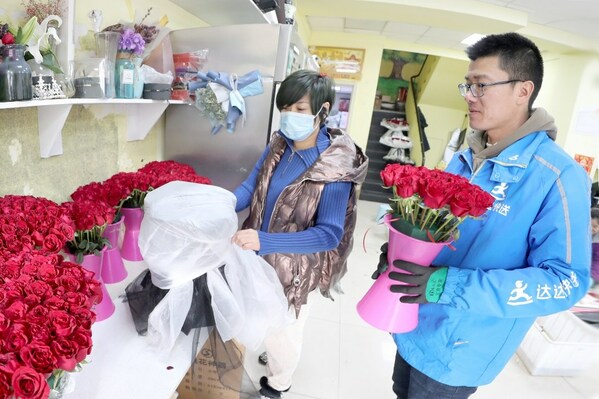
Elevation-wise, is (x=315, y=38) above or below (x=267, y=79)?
above

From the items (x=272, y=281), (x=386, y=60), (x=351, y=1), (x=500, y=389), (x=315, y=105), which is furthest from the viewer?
(x=386, y=60)

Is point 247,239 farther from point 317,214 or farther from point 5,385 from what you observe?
point 5,385

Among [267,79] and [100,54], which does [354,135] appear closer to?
[267,79]

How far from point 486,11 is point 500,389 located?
3.97 metres

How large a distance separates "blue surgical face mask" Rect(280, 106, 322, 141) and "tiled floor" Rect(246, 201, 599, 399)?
1.38m

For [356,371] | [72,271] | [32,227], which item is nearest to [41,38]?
[32,227]

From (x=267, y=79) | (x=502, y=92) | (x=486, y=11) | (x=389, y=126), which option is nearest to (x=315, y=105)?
(x=267, y=79)

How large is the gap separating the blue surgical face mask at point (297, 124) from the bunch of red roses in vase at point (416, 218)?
502mm

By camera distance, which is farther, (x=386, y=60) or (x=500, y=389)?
(x=386, y=60)

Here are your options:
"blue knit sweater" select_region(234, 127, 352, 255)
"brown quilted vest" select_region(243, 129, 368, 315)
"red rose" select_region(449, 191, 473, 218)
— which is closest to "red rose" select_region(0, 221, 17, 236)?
"blue knit sweater" select_region(234, 127, 352, 255)

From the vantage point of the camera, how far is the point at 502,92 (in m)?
0.93

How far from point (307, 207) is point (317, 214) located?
48 millimetres

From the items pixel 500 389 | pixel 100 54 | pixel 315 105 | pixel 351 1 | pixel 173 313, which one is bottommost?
pixel 500 389

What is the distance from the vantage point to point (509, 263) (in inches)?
35.4
